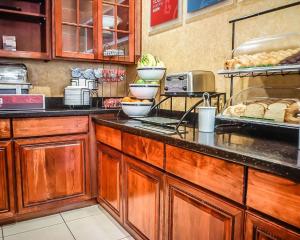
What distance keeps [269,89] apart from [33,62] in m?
2.06

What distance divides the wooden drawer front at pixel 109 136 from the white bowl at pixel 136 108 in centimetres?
22

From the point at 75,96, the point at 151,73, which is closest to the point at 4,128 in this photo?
the point at 75,96

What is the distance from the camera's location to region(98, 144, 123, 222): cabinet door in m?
1.86

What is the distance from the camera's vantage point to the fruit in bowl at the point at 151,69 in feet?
7.10

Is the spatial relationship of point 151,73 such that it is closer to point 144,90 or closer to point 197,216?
point 144,90

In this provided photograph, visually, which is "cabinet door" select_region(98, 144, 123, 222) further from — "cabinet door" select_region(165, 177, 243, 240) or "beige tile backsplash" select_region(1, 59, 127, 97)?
"beige tile backsplash" select_region(1, 59, 127, 97)

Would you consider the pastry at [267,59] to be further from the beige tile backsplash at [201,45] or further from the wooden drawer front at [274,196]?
the wooden drawer front at [274,196]

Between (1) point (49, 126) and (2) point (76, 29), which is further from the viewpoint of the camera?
(2) point (76, 29)

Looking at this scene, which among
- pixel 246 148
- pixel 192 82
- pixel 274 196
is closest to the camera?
pixel 274 196

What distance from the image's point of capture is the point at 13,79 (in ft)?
7.32

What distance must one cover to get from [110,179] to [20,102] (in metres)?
0.93

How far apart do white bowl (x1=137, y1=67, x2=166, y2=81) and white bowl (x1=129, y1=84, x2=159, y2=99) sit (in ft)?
0.30

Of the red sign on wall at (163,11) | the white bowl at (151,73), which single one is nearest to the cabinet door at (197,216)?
the white bowl at (151,73)

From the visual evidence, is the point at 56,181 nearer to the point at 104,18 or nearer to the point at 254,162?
the point at 104,18
